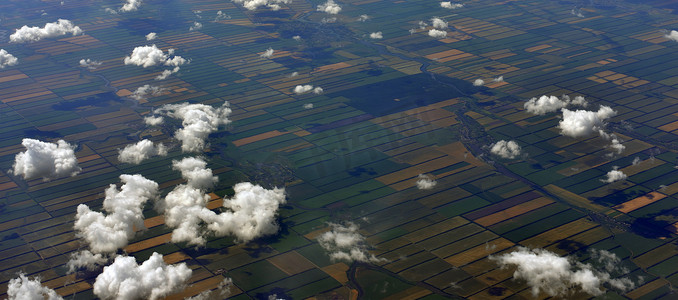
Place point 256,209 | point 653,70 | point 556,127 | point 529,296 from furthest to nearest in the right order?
point 653,70
point 556,127
point 256,209
point 529,296

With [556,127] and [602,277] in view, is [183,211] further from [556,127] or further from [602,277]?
[556,127]

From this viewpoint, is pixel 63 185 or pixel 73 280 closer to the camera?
pixel 73 280

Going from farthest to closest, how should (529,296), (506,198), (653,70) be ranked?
(653,70) < (506,198) < (529,296)

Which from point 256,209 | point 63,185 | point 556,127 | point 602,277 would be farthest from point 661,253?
point 63,185

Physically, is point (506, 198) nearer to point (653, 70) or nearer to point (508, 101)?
point (508, 101)

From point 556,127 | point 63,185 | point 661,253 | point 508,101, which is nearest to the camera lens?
point 661,253

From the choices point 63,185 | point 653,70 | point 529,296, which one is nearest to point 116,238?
point 63,185
